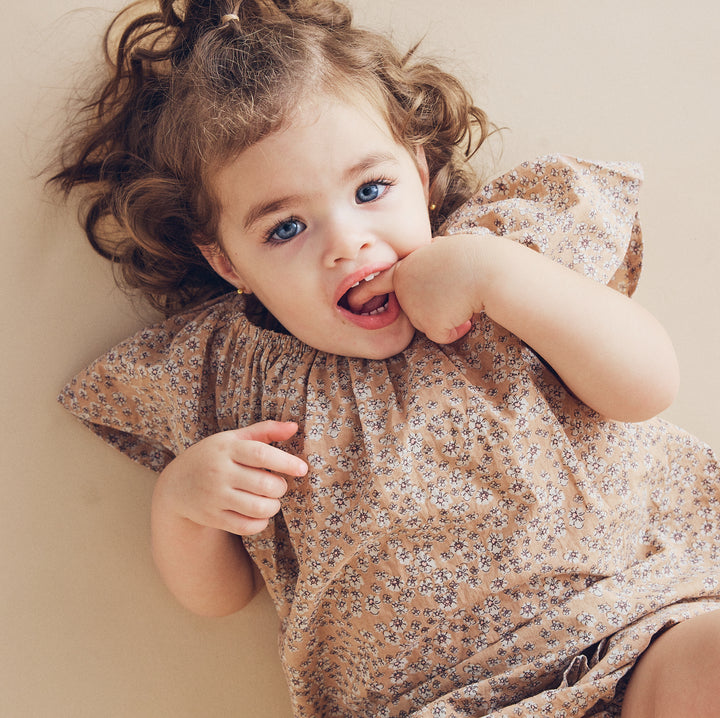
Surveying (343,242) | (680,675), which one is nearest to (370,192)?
(343,242)

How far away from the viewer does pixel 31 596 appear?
113cm

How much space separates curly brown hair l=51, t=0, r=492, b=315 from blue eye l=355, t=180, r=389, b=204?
0.09 meters

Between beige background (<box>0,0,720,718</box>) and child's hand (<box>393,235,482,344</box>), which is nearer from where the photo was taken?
child's hand (<box>393,235,482,344</box>)

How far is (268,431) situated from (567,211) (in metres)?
0.47

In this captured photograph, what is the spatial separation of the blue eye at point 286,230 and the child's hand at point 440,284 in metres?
0.12

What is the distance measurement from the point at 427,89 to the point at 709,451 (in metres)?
0.64

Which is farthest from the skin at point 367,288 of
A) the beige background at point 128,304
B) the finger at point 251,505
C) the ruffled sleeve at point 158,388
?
the beige background at point 128,304

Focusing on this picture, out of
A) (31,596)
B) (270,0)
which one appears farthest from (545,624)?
(270,0)

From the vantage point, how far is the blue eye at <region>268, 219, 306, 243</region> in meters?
0.91

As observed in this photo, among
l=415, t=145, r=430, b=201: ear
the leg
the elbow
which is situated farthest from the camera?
l=415, t=145, r=430, b=201: ear

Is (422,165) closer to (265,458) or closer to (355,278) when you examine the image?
(355,278)

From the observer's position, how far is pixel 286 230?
0.92 m

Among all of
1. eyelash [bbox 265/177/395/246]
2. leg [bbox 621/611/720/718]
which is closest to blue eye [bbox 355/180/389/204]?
eyelash [bbox 265/177/395/246]

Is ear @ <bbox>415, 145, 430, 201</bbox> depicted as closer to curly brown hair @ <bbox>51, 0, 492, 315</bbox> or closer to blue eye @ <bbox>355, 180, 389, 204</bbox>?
curly brown hair @ <bbox>51, 0, 492, 315</bbox>
